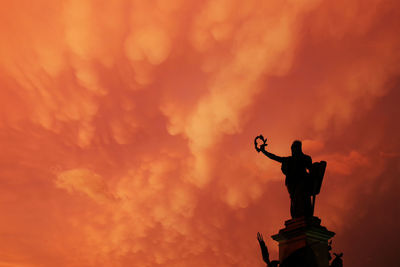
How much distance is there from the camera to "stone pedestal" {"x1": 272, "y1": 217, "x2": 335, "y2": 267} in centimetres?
1141

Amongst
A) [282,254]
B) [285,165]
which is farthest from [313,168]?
[282,254]

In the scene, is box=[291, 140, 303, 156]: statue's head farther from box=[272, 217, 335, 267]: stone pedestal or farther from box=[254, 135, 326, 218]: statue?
box=[272, 217, 335, 267]: stone pedestal

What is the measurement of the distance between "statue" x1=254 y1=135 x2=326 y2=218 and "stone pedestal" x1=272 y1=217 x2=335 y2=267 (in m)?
0.58

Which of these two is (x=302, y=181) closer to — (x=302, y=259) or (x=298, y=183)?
(x=298, y=183)

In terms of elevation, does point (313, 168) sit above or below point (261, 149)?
below

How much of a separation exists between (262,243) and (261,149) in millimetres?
3427

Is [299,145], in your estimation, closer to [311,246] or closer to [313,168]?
[313,168]

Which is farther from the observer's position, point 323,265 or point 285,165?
point 285,165

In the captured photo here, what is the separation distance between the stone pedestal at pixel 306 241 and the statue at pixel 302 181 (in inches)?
22.8

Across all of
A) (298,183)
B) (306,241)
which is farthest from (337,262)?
(298,183)

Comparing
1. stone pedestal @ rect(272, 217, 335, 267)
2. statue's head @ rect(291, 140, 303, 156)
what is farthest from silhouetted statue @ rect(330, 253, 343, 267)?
statue's head @ rect(291, 140, 303, 156)

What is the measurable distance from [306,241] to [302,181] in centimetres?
220

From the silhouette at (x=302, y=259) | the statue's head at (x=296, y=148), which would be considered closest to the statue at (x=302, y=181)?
the statue's head at (x=296, y=148)

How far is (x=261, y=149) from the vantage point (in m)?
13.8
